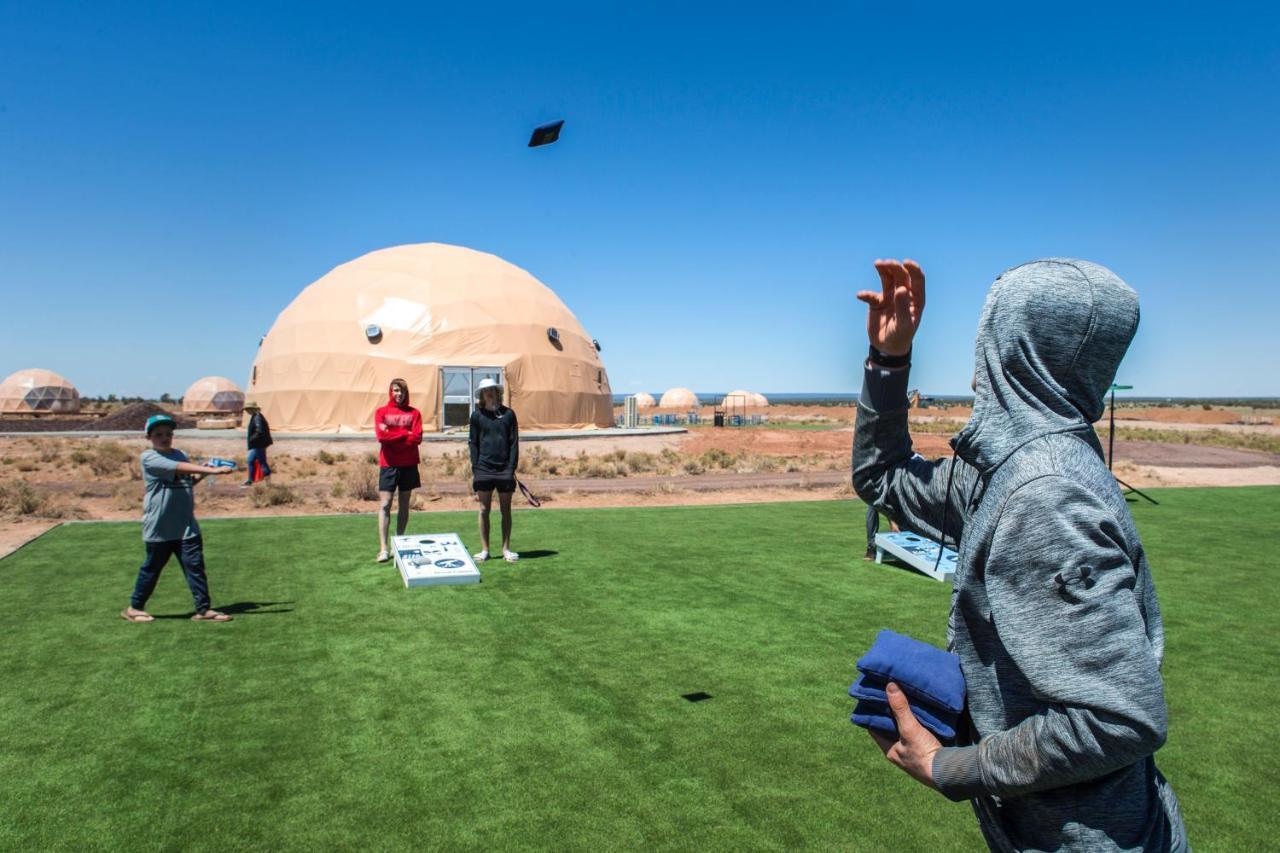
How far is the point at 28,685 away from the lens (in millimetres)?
5332

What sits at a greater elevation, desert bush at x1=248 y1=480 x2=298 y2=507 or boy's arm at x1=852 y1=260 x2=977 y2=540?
boy's arm at x1=852 y1=260 x2=977 y2=540

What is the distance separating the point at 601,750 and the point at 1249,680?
14.3ft

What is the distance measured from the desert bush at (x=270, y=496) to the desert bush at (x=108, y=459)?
28.1 ft

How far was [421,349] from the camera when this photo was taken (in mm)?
34312

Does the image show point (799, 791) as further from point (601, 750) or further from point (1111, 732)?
point (1111, 732)

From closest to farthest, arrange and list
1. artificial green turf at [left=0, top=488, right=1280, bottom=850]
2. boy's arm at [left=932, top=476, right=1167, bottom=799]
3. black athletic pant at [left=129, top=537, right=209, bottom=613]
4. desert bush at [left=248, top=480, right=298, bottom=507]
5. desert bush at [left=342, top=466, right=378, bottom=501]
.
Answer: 1. boy's arm at [left=932, top=476, right=1167, bottom=799]
2. artificial green turf at [left=0, top=488, right=1280, bottom=850]
3. black athletic pant at [left=129, top=537, right=209, bottom=613]
4. desert bush at [left=248, top=480, right=298, bottom=507]
5. desert bush at [left=342, top=466, right=378, bottom=501]

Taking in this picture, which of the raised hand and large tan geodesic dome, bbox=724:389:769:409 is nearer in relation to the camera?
the raised hand

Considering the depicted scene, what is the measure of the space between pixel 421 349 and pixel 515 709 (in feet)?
101

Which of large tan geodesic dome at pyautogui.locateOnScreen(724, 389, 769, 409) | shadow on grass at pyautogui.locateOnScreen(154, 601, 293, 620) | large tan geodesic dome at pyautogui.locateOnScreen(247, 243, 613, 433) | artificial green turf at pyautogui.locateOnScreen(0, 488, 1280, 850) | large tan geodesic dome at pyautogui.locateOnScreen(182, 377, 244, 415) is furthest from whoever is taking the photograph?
large tan geodesic dome at pyautogui.locateOnScreen(724, 389, 769, 409)

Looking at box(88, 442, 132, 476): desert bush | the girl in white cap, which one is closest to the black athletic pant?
the girl in white cap

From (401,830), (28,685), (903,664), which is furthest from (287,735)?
(903,664)

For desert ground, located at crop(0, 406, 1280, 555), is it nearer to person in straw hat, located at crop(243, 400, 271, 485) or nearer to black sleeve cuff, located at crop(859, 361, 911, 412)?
person in straw hat, located at crop(243, 400, 271, 485)

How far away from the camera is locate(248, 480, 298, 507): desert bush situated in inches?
599

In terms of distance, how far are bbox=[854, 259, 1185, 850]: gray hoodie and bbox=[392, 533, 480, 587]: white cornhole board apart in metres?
6.83
